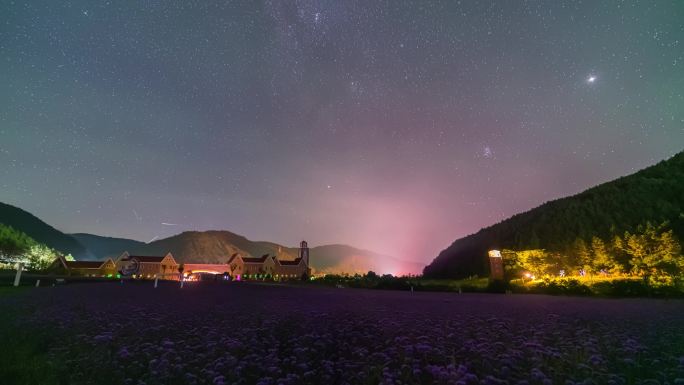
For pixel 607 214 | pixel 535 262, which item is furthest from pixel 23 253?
pixel 607 214

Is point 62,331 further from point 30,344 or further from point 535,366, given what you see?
point 535,366

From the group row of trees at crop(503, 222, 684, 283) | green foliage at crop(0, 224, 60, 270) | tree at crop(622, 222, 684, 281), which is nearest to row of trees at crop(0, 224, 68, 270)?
green foliage at crop(0, 224, 60, 270)

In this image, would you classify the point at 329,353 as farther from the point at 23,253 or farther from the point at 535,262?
the point at 23,253

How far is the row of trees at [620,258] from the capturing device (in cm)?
6744

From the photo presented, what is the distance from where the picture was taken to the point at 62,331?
1516 cm

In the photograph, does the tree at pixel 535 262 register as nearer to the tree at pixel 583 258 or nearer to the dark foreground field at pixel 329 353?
the tree at pixel 583 258

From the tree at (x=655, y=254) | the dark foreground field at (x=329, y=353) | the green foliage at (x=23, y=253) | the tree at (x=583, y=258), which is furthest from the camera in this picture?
the green foliage at (x=23, y=253)

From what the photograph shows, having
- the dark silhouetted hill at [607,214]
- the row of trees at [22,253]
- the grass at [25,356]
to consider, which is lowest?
the grass at [25,356]

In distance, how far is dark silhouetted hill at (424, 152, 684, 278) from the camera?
337 ft

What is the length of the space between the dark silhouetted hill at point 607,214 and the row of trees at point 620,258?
9043mm

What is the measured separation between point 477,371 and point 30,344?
591 inches

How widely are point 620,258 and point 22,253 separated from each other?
209 metres

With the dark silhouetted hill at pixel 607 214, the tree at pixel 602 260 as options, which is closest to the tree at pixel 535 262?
the tree at pixel 602 260

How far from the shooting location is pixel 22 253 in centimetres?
14625
